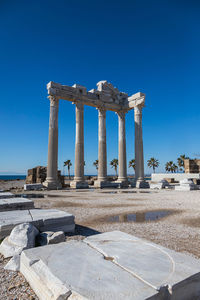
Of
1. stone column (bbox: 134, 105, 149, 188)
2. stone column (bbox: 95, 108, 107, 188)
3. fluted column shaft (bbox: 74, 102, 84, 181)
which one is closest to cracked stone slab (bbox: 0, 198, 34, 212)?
fluted column shaft (bbox: 74, 102, 84, 181)

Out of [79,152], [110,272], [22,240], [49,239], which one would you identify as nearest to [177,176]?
[79,152]

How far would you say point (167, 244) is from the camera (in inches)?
179

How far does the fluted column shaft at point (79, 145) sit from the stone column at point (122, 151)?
6.13 m

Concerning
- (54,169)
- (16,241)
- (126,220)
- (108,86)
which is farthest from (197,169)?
(16,241)

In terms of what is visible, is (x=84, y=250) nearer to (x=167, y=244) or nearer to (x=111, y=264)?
(x=111, y=264)

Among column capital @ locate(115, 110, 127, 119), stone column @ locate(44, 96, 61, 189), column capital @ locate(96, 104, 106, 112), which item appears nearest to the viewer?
stone column @ locate(44, 96, 61, 189)

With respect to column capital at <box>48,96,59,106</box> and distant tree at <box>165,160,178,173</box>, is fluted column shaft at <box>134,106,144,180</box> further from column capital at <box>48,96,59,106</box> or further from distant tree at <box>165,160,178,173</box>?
distant tree at <box>165,160,178,173</box>

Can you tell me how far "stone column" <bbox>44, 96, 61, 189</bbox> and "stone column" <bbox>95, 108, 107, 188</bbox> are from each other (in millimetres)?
5677

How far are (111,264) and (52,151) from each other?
20.9 meters

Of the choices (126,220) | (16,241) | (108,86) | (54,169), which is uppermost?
(108,86)

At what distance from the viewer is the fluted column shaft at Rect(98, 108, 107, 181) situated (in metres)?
25.7

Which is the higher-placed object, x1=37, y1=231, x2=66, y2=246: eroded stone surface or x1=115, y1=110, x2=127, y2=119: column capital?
x1=115, y1=110, x2=127, y2=119: column capital

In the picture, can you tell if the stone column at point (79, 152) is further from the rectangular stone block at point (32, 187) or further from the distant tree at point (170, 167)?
the distant tree at point (170, 167)

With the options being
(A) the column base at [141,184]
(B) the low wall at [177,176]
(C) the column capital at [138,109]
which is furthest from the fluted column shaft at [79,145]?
(B) the low wall at [177,176]
